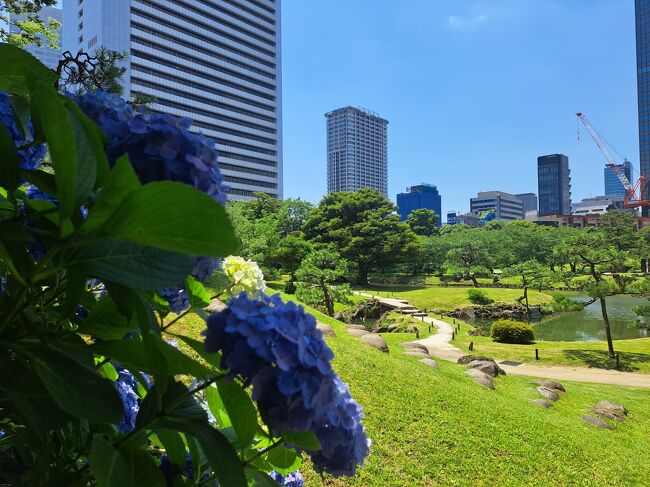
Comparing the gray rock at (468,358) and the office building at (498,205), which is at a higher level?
the office building at (498,205)

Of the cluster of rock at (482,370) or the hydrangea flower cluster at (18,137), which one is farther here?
the cluster of rock at (482,370)

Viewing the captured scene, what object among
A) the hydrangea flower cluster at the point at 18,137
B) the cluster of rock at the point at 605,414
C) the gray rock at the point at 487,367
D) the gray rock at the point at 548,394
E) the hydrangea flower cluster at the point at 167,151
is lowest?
the cluster of rock at the point at 605,414

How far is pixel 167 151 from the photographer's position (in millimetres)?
542

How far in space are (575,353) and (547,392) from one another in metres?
4.76

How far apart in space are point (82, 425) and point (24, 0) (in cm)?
1007

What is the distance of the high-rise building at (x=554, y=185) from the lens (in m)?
107

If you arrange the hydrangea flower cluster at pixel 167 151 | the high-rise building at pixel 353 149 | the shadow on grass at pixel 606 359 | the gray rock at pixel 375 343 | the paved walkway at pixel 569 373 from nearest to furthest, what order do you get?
the hydrangea flower cluster at pixel 167 151, the gray rock at pixel 375 343, the paved walkway at pixel 569 373, the shadow on grass at pixel 606 359, the high-rise building at pixel 353 149

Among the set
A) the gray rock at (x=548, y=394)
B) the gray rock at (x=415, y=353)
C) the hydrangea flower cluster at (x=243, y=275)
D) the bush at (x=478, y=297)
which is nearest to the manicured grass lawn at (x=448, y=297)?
the bush at (x=478, y=297)

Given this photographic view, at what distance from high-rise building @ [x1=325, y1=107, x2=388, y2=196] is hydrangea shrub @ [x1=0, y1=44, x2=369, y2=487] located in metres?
96.7

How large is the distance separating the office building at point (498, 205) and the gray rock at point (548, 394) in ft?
345

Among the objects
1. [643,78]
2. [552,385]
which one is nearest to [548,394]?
[552,385]

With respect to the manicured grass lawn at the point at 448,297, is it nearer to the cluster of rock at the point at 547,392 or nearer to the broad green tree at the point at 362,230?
the broad green tree at the point at 362,230

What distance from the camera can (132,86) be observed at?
44.7m

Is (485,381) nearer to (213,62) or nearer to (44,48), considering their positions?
(44,48)
